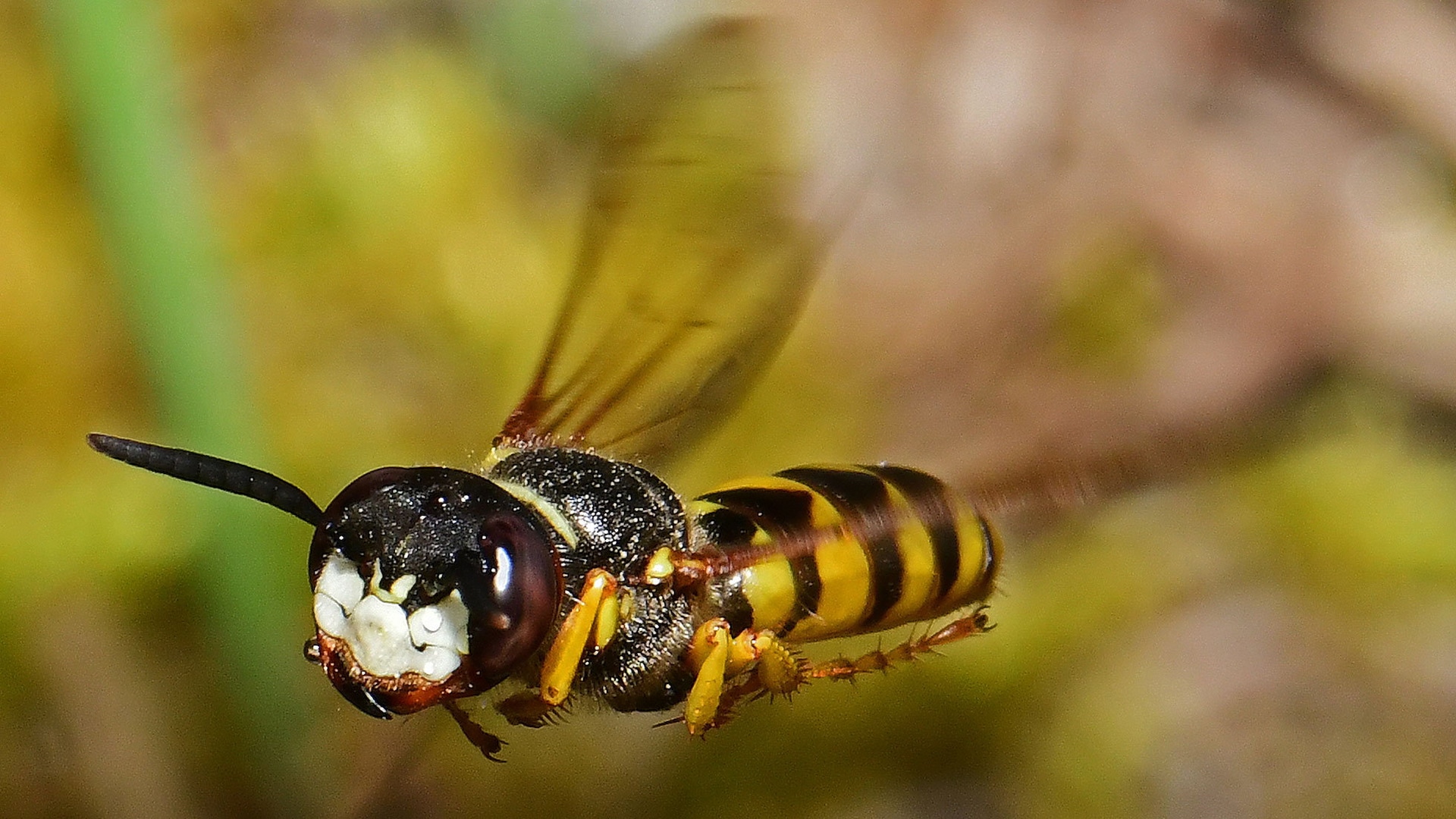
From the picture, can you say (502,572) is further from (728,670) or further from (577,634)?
(728,670)

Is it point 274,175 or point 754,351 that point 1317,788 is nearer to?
point 754,351

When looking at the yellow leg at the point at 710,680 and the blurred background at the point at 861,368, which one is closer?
the yellow leg at the point at 710,680

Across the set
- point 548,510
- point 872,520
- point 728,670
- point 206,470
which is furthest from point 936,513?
point 206,470

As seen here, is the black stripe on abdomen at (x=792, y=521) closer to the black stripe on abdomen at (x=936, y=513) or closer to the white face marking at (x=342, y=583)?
the black stripe on abdomen at (x=936, y=513)

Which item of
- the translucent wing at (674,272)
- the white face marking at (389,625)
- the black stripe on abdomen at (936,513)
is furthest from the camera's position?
the translucent wing at (674,272)

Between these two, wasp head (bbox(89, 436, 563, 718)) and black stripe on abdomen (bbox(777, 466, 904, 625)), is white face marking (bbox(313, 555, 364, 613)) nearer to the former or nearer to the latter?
wasp head (bbox(89, 436, 563, 718))

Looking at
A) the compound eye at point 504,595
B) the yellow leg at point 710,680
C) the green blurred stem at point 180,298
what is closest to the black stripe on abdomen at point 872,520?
the yellow leg at point 710,680

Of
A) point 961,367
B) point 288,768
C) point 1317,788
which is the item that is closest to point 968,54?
point 961,367

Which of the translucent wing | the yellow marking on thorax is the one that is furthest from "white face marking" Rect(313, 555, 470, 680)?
the translucent wing
